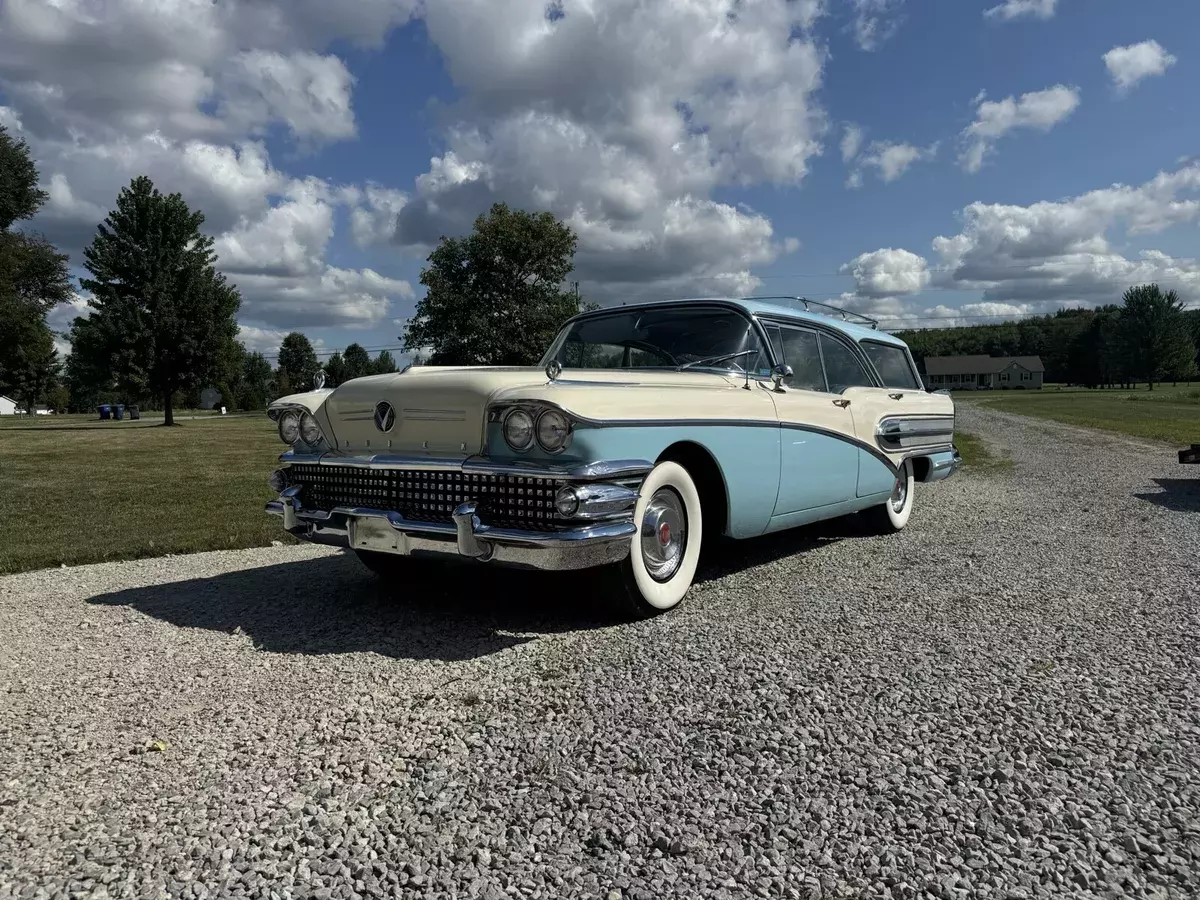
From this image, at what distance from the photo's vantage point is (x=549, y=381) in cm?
378

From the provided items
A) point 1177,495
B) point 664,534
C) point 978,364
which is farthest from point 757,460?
point 978,364

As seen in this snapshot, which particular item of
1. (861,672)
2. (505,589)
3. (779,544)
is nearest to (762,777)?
(861,672)

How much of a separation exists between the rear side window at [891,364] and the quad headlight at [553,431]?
11.9 feet

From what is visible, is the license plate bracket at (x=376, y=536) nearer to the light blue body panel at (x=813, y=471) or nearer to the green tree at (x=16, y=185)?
the light blue body panel at (x=813, y=471)

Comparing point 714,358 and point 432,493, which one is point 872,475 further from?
point 432,493

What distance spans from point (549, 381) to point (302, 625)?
5.89 ft

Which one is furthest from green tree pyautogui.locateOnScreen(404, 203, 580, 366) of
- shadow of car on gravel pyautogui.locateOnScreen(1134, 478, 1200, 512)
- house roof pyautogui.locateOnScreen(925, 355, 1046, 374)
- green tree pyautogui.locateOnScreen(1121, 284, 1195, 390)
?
house roof pyautogui.locateOnScreen(925, 355, 1046, 374)

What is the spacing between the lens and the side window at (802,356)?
5133 millimetres

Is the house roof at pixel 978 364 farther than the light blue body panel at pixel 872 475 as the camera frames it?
Yes

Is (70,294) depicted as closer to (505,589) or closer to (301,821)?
(505,589)

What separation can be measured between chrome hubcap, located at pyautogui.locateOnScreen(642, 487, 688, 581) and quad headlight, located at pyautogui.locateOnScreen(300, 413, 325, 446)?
1826mm

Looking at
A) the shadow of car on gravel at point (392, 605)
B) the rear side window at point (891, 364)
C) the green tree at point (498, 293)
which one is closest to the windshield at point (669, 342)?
the shadow of car on gravel at point (392, 605)

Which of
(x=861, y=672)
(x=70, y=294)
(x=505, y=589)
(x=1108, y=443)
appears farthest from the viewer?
(x=70, y=294)

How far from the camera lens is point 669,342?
5004 millimetres
